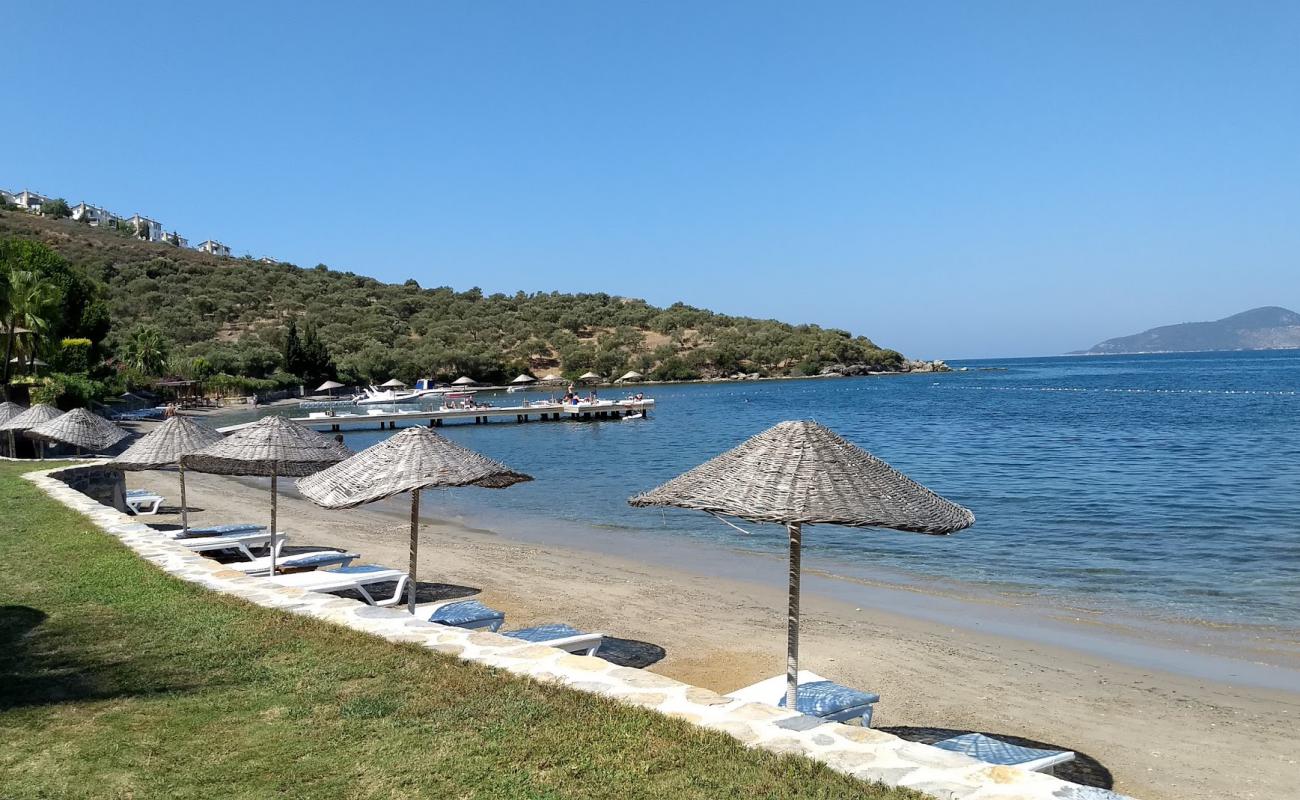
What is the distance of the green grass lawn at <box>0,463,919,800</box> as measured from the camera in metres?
4.30

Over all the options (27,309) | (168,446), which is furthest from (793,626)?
(27,309)

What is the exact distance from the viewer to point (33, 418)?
19188 millimetres

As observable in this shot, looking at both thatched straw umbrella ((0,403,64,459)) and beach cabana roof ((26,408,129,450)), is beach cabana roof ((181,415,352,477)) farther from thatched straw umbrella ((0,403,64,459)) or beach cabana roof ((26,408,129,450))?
thatched straw umbrella ((0,403,64,459))

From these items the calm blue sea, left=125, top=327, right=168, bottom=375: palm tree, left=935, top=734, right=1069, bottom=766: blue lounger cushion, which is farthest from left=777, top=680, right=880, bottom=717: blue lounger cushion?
left=125, top=327, right=168, bottom=375: palm tree

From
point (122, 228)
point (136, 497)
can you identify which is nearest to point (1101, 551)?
point (136, 497)

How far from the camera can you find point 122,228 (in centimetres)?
13388

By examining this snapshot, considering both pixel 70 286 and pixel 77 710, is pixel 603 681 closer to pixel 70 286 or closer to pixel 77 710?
pixel 77 710

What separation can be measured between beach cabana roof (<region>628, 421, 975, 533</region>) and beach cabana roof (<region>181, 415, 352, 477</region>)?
5549 mm

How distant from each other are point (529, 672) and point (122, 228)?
15071cm

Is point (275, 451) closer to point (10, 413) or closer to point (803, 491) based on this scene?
point (803, 491)

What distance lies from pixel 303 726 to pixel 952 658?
662cm

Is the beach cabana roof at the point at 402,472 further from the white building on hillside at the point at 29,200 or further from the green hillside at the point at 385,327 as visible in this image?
the white building on hillside at the point at 29,200

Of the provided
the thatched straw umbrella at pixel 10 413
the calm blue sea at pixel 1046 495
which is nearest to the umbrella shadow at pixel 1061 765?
the calm blue sea at pixel 1046 495

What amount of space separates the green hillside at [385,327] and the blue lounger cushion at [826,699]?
65.8m
